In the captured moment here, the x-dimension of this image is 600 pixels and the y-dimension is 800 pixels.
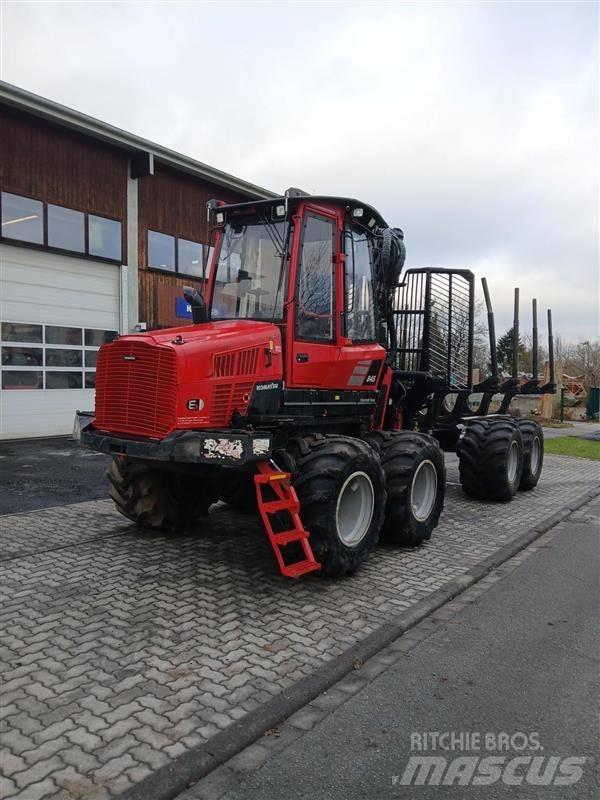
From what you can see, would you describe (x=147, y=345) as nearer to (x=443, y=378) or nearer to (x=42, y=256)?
(x=443, y=378)

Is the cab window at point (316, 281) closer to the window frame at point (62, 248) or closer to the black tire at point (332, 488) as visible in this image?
the black tire at point (332, 488)

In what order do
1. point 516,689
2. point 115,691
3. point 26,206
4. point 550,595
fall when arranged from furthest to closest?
point 26,206
point 550,595
point 516,689
point 115,691

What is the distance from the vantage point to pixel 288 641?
4.25 m

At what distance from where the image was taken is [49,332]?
15.6 m

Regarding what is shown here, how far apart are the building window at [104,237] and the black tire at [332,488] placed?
12.8 meters

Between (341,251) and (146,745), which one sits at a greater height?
(341,251)

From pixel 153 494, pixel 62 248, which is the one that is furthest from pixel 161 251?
pixel 153 494

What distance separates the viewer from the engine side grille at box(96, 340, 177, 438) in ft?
16.2

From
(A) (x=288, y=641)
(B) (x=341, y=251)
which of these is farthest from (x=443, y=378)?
(A) (x=288, y=641)

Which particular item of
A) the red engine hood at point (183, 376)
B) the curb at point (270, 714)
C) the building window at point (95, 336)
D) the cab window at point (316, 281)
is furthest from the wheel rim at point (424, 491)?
the building window at point (95, 336)

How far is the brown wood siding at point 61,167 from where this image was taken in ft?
47.4

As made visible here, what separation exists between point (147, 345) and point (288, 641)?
2476mm

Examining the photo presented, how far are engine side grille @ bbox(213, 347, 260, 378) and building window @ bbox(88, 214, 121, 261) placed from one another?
12646mm

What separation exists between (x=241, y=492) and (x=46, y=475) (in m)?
5.24
